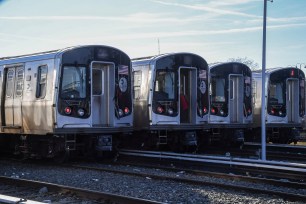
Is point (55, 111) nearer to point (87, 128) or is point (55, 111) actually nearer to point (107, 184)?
point (87, 128)

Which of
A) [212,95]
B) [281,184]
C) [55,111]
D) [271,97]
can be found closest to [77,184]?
[55,111]

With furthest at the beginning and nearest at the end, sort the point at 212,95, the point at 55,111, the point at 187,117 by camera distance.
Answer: the point at 212,95 → the point at 187,117 → the point at 55,111

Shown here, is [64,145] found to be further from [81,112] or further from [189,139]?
[189,139]

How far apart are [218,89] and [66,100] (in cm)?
678

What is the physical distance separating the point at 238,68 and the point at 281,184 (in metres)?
8.89

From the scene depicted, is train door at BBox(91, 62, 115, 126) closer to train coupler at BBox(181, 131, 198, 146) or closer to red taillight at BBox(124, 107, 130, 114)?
red taillight at BBox(124, 107, 130, 114)

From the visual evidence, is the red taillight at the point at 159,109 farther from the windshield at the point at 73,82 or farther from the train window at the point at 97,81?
the windshield at the point at 73,82

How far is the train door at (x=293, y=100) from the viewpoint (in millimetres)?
20203

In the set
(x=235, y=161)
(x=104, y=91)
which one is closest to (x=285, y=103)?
(x=235, y=161)

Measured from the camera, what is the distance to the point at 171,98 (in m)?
15.6

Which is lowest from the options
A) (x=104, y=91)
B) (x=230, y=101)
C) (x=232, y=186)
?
(x=232, y=186)

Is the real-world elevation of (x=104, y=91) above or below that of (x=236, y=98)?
above

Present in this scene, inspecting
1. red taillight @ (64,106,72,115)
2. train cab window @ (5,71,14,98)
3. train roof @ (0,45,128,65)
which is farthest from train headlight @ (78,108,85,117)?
train cab window @ (5,71,14,98)

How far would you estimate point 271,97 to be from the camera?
19.6 metres
